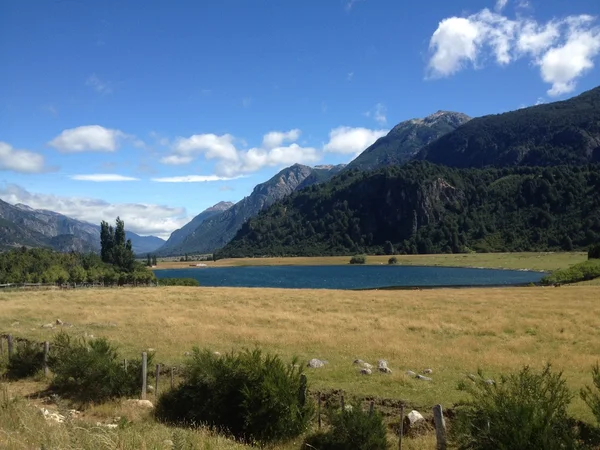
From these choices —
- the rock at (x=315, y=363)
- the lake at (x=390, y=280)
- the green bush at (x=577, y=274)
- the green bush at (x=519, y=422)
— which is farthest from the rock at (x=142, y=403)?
the lake at (x=390, y=280)

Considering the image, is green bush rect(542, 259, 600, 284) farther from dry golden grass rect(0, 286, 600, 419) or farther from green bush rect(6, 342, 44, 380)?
green bush rect(6, 342, 44, 380)

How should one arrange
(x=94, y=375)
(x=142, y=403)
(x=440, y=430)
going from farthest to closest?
(x=94, y=375), (x=142, y=403), (x=440, y=430)

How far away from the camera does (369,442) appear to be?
11.2m

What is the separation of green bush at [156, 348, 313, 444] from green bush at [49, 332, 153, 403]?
2.57m

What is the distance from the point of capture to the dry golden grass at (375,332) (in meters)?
19.5

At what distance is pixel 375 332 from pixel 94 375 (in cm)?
1769

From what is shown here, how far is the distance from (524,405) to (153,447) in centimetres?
703

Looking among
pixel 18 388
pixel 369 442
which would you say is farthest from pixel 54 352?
pixel 369 442

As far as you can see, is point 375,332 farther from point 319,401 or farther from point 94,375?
point 94,375

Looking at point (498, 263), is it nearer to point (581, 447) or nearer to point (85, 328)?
point (85, 328)

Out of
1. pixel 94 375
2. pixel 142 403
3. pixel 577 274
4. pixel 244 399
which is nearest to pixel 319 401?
pixel 244 399

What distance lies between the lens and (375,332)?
30.1 meters

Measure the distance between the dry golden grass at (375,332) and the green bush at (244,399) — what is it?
4.23 meters

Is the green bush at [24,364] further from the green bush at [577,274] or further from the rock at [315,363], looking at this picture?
the green bush at [577,274]
